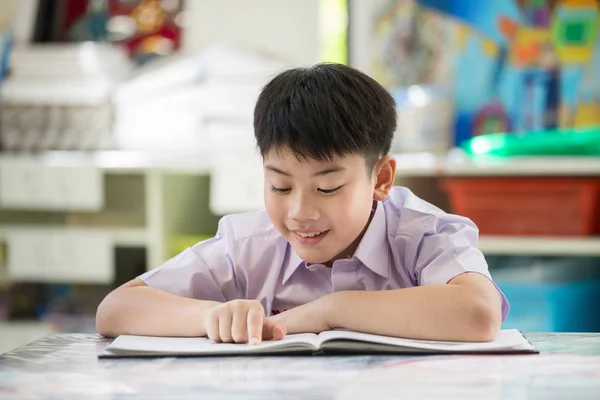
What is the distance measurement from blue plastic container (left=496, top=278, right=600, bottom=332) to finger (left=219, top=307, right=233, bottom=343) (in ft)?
4.47

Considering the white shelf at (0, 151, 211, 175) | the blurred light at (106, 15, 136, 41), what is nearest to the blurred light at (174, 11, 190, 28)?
the blurred light at (106, 15, 136, 41)

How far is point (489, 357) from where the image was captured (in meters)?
0.87

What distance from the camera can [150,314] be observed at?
1036mm

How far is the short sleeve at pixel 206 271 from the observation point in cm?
117

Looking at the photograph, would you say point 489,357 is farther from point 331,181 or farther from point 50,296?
point 50,296

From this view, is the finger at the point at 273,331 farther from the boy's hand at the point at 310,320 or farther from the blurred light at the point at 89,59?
the blurred light at the point at 89,59

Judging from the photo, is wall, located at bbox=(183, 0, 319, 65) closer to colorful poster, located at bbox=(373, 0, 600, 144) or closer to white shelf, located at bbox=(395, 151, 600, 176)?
colorful poster, located at bbox=(373, 0, 600, 144)

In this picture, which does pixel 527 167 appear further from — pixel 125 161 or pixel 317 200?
pixel 317 200

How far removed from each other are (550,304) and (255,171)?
82 centimetres

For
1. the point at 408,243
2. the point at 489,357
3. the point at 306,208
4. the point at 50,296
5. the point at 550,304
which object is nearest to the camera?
the point at 489,357

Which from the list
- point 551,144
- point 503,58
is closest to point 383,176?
point 551,144

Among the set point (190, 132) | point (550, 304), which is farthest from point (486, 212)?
point (190, 132)

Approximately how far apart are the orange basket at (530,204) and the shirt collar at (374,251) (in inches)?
42.0

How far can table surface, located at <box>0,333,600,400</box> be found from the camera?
2.38ft
